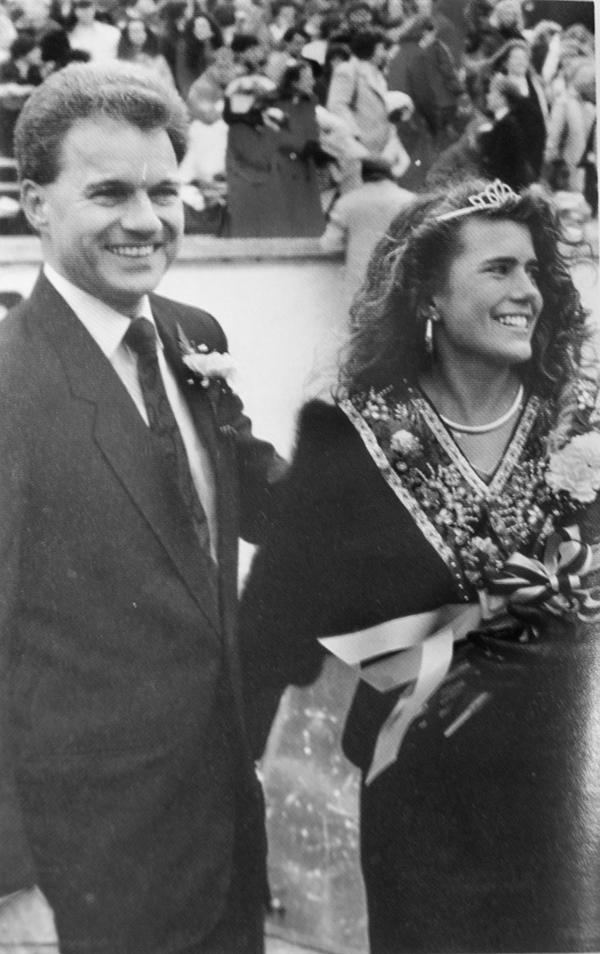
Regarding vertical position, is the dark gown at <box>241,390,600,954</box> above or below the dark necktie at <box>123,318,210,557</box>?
below

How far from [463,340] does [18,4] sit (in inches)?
28.6

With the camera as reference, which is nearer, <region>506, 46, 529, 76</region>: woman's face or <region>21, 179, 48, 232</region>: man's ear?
<region>21, 179, 48, 232</region>: man's ear

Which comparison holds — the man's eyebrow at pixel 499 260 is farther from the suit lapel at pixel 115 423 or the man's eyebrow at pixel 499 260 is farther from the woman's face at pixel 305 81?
the suit lapel at pixel 115 423

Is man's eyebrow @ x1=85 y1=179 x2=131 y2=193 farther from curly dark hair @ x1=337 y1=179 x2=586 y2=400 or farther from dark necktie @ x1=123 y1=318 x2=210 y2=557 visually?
curly dark hair @ x1=337 y1=179 x2=586 y2=400

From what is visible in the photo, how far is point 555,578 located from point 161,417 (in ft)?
Answer: 1.86

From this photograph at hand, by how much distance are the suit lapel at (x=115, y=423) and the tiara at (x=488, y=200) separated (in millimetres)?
491

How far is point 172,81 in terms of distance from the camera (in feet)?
5.06

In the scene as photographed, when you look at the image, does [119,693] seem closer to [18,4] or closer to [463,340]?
[463,340]

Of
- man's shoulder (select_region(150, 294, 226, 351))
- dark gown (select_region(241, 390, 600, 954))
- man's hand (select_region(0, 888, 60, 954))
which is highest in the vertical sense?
man's shoulder (select_region(150, 294, 226, 351))

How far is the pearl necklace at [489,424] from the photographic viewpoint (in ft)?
5.29

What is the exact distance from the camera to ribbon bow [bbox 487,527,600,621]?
158 cm

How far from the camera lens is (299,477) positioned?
5.13ft

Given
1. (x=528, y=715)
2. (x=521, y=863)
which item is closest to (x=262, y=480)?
(x=528, y=715)

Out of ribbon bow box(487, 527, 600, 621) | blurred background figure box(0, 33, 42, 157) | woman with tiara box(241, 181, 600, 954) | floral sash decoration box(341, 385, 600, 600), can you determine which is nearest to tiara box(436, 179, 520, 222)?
woman with tiara box(241, 181, 600, 954)
